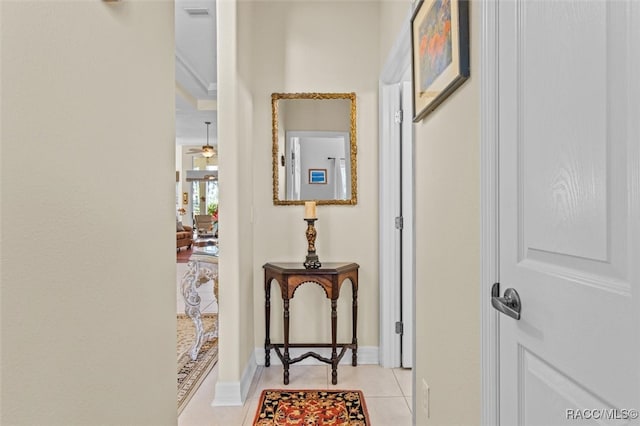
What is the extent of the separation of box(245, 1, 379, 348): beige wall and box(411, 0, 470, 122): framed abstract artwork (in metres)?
1.30

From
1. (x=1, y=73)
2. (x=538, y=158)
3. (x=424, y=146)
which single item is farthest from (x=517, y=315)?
(x=1, y=73)

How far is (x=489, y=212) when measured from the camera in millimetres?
1074

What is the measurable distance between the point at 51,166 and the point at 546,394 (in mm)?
1058

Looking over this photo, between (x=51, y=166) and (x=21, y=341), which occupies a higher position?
(x=51, y=166)

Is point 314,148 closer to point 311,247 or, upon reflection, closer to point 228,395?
point 311,247

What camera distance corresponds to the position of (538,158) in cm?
87

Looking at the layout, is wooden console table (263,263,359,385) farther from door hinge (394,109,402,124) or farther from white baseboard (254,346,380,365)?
door hinge (394,109,402,124)

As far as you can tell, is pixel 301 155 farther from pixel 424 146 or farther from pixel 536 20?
pixel 536 20

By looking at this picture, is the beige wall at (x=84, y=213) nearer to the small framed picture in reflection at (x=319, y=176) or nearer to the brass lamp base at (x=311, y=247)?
the brass lamp base at (x=311, y=247)

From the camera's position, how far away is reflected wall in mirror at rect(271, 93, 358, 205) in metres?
3.06

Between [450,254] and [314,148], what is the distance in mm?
1914

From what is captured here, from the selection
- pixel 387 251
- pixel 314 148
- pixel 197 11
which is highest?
pixel 197 11

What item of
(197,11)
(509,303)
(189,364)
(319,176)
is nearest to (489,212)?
(509,303)

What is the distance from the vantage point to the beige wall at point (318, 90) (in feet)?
10.1
